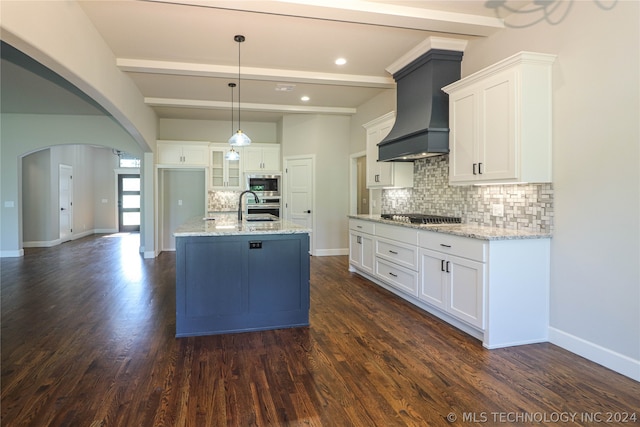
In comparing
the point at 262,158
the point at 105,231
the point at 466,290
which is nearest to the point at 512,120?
the point at 466,290

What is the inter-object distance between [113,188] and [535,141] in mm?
11967

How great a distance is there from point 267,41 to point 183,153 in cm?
427

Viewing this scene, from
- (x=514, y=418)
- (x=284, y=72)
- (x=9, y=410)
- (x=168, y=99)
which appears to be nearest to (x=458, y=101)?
(x=284, y=72)

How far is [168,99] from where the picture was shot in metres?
6.22

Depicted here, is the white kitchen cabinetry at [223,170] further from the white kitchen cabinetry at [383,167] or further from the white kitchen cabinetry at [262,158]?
the white kitchen cabinetry at [383,167]

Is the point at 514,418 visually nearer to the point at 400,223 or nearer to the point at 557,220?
the point at 557,220

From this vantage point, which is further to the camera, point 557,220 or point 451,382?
point 557,220

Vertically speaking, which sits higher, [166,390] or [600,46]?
[600,46]

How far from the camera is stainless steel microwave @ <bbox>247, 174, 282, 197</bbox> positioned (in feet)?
25.2

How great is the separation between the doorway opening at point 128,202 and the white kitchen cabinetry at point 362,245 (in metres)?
9.02

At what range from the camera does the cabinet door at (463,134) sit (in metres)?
3.41

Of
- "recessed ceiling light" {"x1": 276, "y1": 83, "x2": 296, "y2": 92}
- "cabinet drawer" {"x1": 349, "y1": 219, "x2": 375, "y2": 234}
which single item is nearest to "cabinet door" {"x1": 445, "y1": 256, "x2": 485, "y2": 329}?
"cabinet drawer" {"x1": 349, "y1": 219, "x2": 375, "y2": 234}

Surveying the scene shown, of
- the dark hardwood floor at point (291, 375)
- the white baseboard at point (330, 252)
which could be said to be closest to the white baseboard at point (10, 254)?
the dark hardwood floor at point (291, 375)

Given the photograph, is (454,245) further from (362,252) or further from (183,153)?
(183,153)
